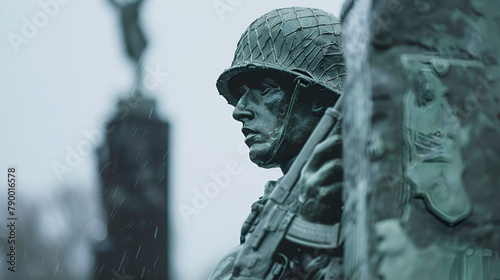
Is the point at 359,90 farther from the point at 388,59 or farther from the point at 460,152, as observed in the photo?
the point at 460,152

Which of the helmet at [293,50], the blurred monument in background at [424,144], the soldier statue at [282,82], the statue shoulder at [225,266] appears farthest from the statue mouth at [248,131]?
the blurred monument in background at [424,144]

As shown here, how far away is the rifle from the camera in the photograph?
6.33m

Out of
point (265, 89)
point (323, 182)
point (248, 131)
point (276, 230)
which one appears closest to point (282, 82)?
point (265, 89)

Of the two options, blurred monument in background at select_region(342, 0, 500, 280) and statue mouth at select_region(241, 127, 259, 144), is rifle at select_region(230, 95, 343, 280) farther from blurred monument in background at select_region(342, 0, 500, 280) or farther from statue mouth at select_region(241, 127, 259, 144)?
statue mouth at select_region(241, 127, 259, 144)

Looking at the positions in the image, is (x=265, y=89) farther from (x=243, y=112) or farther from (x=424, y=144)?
(x=424, y=144)

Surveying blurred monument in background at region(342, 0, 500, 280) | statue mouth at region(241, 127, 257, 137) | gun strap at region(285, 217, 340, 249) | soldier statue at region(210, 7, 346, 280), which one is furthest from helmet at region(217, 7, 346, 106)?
blurred monument in background at region(342, 0, 500, 280)

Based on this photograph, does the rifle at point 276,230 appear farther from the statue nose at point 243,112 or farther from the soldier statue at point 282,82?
the statue nose at point 243,112

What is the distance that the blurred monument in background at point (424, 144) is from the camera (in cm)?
551

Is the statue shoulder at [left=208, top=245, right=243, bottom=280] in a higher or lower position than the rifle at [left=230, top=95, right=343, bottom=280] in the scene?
lower

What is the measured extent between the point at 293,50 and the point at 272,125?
536 mm

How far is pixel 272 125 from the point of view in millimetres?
7965

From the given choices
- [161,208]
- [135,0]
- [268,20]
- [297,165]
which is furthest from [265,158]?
[135,0]

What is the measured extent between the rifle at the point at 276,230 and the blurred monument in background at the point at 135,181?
1078cm

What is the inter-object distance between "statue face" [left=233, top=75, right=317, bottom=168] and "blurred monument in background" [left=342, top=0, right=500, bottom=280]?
82.9 inches
